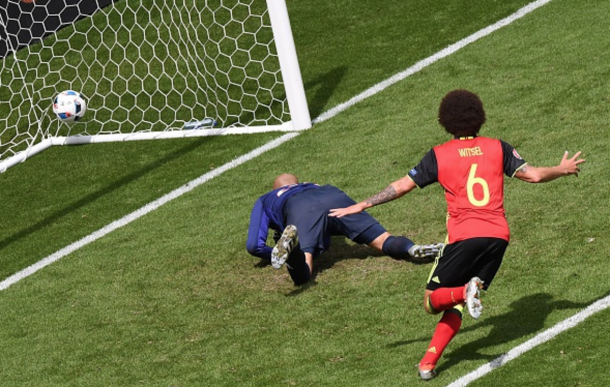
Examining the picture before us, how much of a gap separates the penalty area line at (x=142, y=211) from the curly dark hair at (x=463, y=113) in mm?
5091

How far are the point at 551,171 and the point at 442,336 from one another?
4.00ft

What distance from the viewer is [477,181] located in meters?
6.82

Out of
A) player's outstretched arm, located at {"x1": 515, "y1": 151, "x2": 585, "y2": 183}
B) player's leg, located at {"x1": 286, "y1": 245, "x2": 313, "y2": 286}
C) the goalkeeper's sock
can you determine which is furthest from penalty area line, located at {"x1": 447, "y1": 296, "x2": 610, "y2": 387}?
player's leg, located at {"x1": 286, "y1": 245, "x2": 313, "y2": 286}

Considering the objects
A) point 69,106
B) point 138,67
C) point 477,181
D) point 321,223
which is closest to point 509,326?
point 477,181

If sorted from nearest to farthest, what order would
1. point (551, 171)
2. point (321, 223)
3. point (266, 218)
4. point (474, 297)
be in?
point (474, 297) < point (551, 171) < point (321, 223) < point (266, 218)

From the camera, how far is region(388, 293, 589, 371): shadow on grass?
719cm

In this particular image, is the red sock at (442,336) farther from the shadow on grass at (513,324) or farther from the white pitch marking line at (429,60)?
the white pitch marking line at (429,60)

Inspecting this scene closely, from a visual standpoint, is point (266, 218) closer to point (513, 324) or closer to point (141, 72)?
point (513, 324)

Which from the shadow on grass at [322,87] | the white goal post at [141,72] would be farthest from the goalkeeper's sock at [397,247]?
the shadow on grass at [322,87]

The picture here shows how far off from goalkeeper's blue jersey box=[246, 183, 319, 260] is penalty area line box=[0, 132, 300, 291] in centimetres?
234

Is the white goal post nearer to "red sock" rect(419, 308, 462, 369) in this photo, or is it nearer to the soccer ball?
the soccer ball

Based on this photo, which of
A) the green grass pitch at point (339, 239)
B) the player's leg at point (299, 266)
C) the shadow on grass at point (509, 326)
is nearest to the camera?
the shadow on grass at point (509, 326)

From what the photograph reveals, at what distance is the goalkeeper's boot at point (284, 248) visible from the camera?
816 cm

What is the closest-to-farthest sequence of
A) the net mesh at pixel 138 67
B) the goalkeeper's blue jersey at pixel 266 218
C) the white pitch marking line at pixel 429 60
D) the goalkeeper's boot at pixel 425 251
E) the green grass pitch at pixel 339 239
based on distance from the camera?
the green grass pitch at pixel 339 239 → the goalkeeper's boot at pixel 425 251 → the goalkeeper's blue jersey at pixel 266 218 → the white pitch marking line at pixel 429 60 → the net mesh at pixel 138 67
